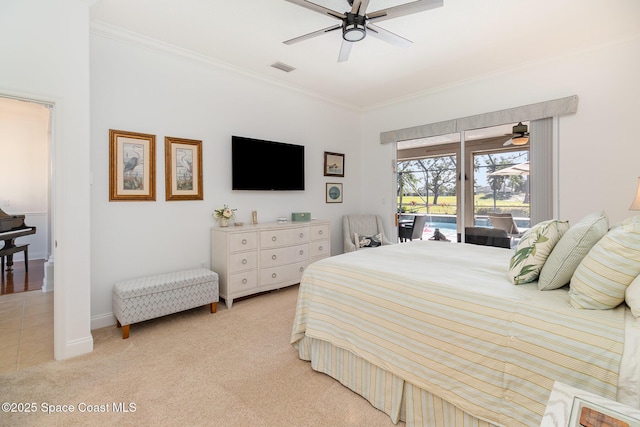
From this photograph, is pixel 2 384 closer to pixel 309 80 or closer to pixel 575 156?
pixel 309 80

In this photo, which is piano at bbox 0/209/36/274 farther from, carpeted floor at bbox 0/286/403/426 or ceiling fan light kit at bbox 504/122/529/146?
ceiling fan light kit at bbox 504/122/529/146

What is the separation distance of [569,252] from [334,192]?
392 centimetres

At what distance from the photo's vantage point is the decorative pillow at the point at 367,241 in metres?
4.83

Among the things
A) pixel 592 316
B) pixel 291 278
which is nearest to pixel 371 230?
pixel 291 278

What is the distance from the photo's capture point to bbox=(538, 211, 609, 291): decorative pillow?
1384 millimetres

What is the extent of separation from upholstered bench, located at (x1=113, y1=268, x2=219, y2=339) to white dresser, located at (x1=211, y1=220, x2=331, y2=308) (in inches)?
9.8

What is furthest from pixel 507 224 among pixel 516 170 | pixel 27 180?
pixel 27 180

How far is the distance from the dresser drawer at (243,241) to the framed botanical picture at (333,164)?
1956 millimetres

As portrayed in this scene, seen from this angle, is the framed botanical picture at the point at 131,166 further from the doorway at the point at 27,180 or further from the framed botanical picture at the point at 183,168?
the doorway at the point at 27,180

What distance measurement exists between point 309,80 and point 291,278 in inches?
111

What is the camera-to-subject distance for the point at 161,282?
288 cm

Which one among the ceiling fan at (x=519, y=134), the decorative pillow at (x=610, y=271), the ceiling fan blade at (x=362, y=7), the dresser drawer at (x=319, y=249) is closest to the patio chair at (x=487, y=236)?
the ceiling fan at (x=519, y=134)

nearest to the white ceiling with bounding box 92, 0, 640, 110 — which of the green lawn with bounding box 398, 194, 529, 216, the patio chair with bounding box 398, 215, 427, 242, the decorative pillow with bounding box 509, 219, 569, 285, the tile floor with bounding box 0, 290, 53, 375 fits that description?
A: the green lawn with bounding box 398, 194, 529, 216

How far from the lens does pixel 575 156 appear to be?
3400mm
